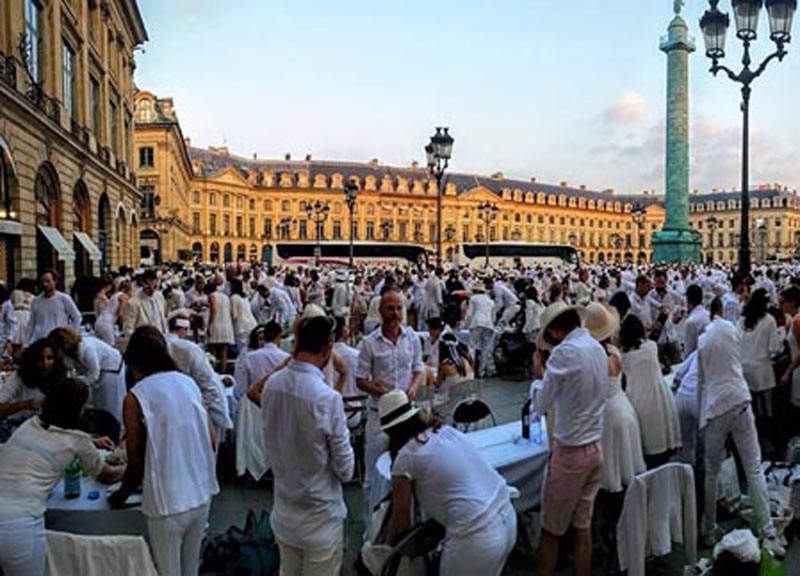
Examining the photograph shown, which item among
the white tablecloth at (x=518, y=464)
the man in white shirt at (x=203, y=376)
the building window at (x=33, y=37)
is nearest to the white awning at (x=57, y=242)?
the building window at (x=33, y=37)

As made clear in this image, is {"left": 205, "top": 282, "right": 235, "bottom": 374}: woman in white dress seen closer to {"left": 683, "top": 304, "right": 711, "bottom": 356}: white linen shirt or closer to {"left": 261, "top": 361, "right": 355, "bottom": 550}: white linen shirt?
{"left": 683, "top": 304, "right": 711, "bottom": 356}: white linen shirt

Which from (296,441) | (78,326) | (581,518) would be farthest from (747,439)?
(78,326)

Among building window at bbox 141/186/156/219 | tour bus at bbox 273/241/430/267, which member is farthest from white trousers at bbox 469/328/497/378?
building window at bbox 141/186/156/219

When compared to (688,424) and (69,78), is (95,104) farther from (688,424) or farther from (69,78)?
(688,424)

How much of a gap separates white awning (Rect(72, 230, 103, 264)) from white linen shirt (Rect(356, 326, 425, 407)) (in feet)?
78.1

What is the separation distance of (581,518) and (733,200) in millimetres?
155093

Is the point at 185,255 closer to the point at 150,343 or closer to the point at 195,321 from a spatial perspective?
the point at 195,321

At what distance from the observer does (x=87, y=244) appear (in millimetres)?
27422

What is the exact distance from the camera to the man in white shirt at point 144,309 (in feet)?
34.2

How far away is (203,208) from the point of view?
100875 millimetres

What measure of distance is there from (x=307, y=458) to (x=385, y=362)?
2425 millimetres

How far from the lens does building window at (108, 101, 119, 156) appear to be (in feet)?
121

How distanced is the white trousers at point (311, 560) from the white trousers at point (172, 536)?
0.54 metres

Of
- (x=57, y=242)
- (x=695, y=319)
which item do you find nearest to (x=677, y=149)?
(x=57, y=242)
